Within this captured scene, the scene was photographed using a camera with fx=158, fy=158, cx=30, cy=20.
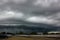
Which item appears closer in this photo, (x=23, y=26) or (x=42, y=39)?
(x=42, y=39)

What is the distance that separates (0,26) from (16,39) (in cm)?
3210

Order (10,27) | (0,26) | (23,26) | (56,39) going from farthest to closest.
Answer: (23,26)
(10,27)
(0,26)
(56,39)

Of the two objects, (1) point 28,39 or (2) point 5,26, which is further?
(2) point 5,26

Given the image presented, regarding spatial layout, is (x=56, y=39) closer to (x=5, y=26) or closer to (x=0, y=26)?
(x=0, y=26)

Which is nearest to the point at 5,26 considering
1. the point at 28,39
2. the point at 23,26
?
the point at 23,26

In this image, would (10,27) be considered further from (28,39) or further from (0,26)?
(28,39)

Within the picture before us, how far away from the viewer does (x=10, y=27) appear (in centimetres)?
7200

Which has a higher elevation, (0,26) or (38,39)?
(0,26)

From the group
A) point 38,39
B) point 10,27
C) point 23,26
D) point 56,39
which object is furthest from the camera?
point 23,26

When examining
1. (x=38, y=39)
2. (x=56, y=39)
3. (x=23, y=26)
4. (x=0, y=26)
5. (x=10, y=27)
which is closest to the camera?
(x=56, y=39)

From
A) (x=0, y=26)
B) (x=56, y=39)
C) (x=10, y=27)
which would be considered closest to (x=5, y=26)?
(x=10, y=27)

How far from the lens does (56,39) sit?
3153cm

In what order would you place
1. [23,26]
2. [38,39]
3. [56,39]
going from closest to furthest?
1. [56,39]
2. [38,39]
3. [23,26]

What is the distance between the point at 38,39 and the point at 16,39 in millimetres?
4873
